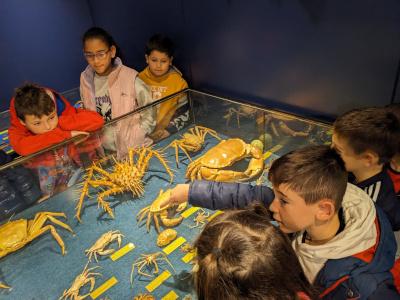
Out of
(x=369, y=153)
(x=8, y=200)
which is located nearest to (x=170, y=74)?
(x=8, y=200)

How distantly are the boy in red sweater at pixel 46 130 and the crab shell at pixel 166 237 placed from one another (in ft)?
3.01

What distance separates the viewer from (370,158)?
1.79 meters

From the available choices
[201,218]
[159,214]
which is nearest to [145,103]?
[159,214]

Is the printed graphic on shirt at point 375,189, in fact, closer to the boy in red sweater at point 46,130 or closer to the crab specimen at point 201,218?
the crab specimen at point 201,218

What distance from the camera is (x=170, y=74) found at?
132 inches

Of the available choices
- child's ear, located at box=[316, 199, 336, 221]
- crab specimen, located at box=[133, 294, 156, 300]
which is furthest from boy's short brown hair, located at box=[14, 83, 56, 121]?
child's ear, located at box=[316, 199, 336, 221]

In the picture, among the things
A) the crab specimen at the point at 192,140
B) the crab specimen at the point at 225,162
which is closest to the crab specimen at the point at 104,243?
the crab specimen at the point at 225,162

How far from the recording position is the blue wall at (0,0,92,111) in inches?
150

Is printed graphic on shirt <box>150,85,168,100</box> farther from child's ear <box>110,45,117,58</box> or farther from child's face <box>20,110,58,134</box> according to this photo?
child's face <box>20,110,58,134</box>

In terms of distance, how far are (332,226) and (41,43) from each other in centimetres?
405

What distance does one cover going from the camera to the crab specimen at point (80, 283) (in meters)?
1.93

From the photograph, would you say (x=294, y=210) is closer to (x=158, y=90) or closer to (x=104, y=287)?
(x=104, y=287)

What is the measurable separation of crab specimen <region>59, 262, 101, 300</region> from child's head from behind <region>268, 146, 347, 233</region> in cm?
126

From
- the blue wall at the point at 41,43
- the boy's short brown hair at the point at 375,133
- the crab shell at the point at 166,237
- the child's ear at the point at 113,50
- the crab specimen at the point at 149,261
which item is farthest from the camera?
the blue wall at the point at 41,43
